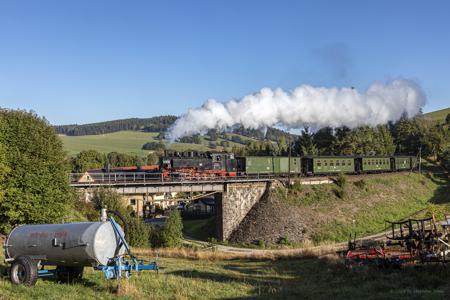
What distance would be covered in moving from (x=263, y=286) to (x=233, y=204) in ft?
117

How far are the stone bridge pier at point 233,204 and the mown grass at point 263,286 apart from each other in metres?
30.3

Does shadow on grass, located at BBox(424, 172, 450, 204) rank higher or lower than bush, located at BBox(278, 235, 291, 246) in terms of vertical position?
higher

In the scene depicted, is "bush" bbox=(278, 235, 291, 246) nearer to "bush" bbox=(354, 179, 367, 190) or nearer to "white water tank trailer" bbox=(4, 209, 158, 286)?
"bush" bbox=(354, 179, 367, 190)

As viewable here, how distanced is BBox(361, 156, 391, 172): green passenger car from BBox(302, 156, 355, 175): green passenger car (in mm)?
2242

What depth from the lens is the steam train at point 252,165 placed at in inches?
2109

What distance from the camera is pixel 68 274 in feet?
55.8

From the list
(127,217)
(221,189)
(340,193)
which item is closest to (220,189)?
(221,189)

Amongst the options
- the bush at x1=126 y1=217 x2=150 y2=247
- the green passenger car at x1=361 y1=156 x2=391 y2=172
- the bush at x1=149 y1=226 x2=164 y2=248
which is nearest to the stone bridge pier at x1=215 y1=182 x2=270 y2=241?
the bush at x1=149 y1=226 x2=164 y2=248

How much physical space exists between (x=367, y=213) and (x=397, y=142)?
80847mm

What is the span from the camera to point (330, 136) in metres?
110

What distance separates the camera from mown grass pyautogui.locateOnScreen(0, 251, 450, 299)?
14828mm

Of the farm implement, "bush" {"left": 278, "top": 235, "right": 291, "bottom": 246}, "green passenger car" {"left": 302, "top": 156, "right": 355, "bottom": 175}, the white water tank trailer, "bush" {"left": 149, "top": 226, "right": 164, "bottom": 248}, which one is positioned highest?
"green passenger car" {"left": 302, "top": 156, "right": 355, "bottom": 175}

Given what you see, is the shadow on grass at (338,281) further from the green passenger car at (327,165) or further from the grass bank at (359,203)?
the green passenger car at (327,165)

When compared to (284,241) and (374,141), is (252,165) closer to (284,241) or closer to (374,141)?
(284,241)
